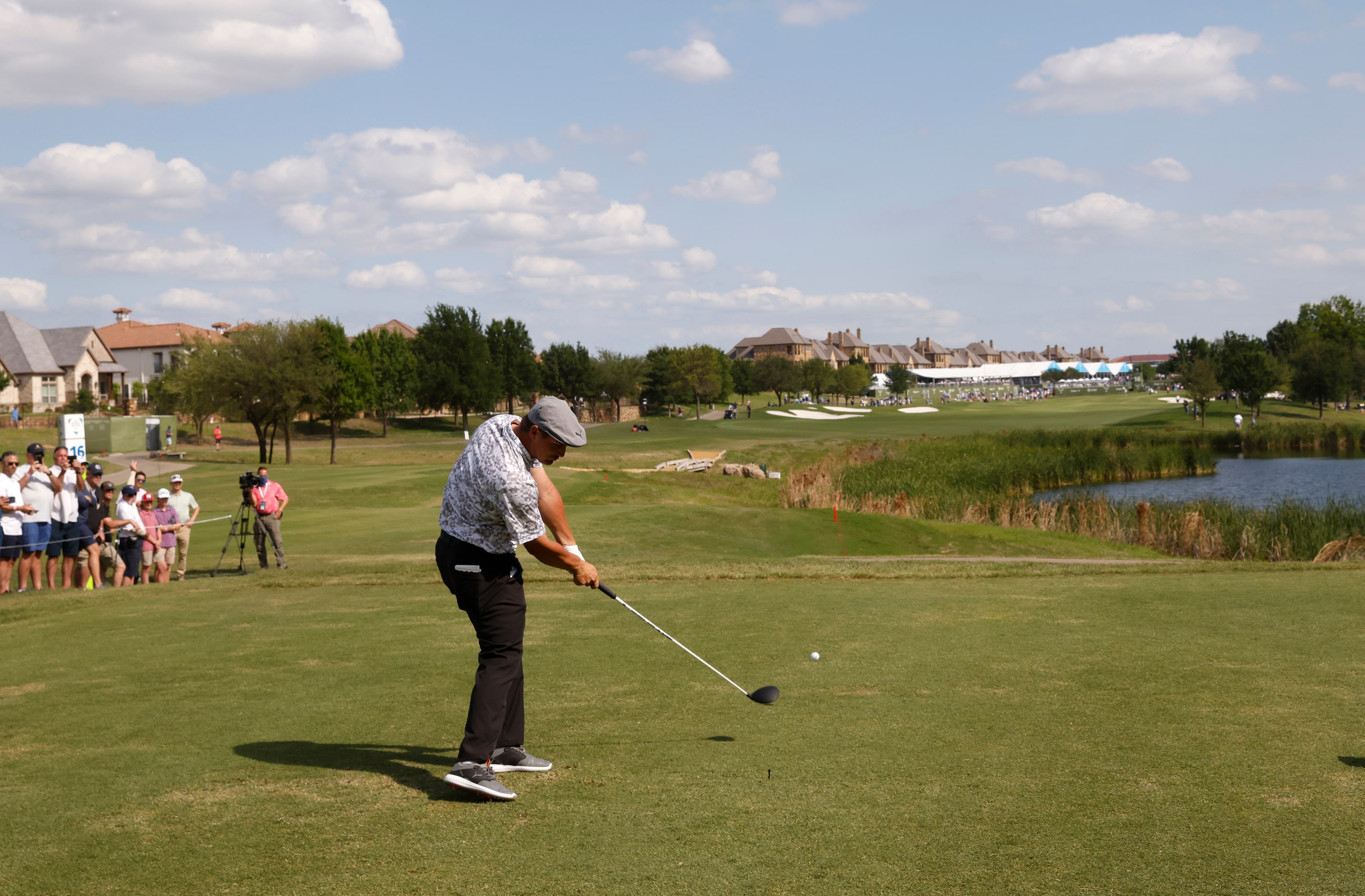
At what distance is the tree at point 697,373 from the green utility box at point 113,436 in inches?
2278

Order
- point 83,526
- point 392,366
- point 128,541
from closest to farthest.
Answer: point 83,526
point 128,541
point 392,366

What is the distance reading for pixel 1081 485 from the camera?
46.1m

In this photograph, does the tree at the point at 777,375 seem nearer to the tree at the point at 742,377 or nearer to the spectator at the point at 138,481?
the tree at the point at 742,377

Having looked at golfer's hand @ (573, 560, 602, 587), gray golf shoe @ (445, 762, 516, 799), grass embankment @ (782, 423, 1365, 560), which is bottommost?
grass embankment @ (782, 423, 1365, 560)

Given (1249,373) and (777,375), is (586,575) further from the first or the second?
(777,375)

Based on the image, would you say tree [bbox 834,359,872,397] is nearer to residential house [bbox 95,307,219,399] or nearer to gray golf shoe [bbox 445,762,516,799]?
residential house [bbox 95,307,219,399]

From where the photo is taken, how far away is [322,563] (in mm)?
18031

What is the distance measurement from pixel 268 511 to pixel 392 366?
246 ft

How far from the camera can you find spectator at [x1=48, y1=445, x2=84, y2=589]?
15914 mm

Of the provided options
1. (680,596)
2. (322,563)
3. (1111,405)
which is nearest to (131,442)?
(322,563)

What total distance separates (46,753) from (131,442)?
210 ft

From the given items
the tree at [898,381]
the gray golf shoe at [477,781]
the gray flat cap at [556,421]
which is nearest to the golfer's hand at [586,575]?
the gray flat cap at [556,421]

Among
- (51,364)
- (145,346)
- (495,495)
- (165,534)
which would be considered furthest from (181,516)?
(145,346)

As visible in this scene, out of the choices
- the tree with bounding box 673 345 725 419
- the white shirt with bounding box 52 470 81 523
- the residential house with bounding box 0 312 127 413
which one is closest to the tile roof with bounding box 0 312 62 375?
the residential house with bounding box 0 312 127 413
